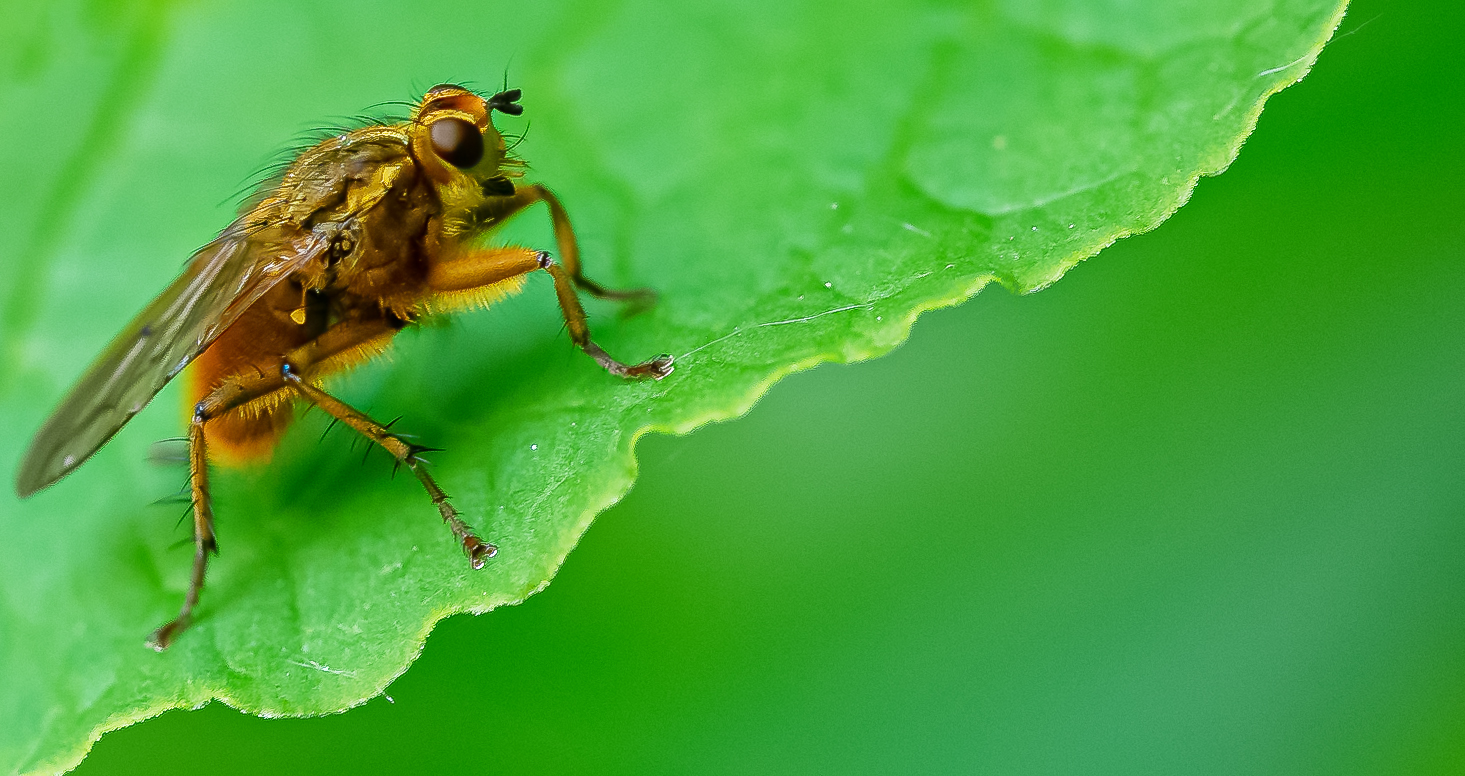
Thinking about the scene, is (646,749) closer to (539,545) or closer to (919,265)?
(539,545)

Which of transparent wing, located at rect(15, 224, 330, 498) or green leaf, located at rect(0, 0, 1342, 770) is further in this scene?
transparent wing, located at rect(15, 224, 330, 498)

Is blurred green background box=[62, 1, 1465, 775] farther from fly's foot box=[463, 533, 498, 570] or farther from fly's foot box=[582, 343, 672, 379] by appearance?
fly's foot box=[463, 533, 498, 570]

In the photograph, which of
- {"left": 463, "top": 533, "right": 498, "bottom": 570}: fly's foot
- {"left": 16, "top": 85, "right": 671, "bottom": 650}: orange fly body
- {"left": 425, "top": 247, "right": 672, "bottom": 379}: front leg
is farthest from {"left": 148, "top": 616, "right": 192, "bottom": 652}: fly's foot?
{"left": 425, "top": 247, "right": 672, "bottom": 379}: front leg

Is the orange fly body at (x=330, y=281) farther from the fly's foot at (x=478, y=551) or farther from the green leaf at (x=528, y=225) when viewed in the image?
the fly's foot at (x=478, y=551)

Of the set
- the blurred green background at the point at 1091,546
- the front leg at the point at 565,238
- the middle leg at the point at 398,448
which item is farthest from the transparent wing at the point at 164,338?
the blurred green background at the point at 1091,546

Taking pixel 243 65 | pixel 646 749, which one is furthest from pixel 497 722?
pixel 243 65
